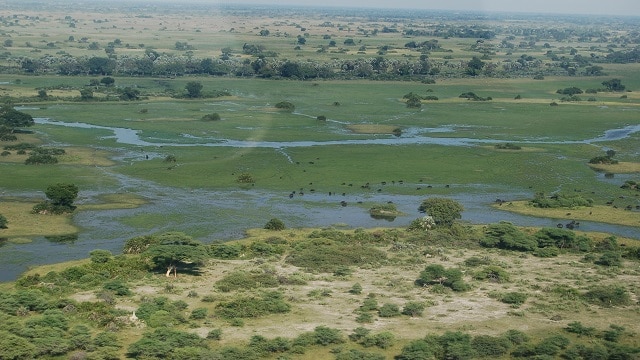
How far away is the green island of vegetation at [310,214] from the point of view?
27.0 metres

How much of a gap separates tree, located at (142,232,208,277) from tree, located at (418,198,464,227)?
492 inches

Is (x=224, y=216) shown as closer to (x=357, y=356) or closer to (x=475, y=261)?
(x=475, y=261)

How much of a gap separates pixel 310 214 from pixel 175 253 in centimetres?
1243

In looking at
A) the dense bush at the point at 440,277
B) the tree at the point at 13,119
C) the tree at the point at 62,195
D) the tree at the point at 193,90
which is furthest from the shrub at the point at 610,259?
the tree at the point at 193,90

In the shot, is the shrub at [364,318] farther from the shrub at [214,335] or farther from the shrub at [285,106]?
the shrub at [285,106]

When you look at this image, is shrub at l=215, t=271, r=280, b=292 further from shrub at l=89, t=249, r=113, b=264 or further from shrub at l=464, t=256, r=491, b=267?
shrub at l=464, t=256, r=491, b=267

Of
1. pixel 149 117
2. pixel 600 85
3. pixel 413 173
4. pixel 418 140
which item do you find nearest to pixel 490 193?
pixel 413 173

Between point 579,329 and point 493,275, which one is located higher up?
point 579,329

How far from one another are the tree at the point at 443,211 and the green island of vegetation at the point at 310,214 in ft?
0.32

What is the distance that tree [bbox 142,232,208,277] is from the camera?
107 ft

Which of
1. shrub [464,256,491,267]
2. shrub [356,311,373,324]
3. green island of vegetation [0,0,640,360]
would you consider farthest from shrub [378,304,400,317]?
shrub [464,256,491,267]

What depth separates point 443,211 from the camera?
4162 cm

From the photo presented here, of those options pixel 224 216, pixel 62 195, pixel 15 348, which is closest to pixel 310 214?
pixel 224 216

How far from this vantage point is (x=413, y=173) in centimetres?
5359
